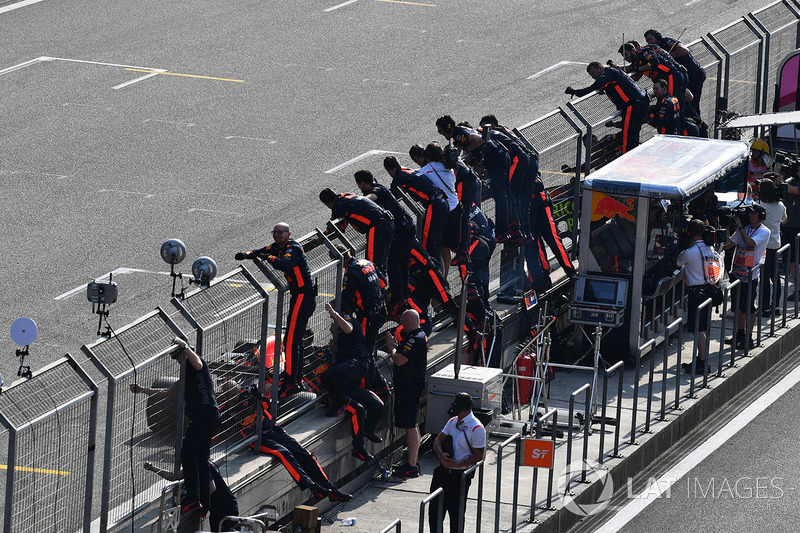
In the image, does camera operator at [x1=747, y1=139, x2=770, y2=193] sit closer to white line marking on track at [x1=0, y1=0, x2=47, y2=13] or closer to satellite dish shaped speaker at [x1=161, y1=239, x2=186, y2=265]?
satellite dish shaped speaker at [x1=161, y1=239, x2=186, y2=265]

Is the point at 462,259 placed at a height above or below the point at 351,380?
above

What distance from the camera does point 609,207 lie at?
66.2 ft

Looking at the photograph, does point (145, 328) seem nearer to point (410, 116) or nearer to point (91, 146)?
point (91, 146)

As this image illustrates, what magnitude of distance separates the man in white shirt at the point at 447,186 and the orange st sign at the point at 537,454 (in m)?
3.46

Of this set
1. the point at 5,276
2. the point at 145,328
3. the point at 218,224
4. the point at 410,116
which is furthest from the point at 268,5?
the point at 145,328

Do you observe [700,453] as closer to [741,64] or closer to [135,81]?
[741,64]

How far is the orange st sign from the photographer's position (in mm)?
15461

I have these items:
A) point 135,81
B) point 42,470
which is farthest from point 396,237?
point 135,81

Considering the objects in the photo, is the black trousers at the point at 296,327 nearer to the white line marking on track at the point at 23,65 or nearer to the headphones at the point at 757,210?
the headphones at the point at 757,210

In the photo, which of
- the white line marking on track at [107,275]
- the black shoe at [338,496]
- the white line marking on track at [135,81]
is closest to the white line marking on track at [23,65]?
the white line marking on track at [135,81]

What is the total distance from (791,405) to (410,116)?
40.3 feet

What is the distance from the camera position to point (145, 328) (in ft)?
44.4

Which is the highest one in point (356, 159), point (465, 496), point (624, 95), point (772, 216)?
point (624, 95)

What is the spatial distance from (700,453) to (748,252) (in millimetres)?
3201
